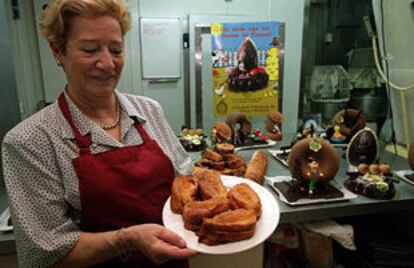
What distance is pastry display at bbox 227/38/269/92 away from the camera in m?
2.42

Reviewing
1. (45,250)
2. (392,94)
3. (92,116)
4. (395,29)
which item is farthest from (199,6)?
(45,250)

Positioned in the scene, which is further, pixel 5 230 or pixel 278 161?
pixel 278 161

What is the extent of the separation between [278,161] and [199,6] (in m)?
1.65

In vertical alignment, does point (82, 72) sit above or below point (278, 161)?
above

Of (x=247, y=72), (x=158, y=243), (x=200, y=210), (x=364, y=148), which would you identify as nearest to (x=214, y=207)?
(x=200, y=210)

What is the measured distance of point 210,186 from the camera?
3.10 ft

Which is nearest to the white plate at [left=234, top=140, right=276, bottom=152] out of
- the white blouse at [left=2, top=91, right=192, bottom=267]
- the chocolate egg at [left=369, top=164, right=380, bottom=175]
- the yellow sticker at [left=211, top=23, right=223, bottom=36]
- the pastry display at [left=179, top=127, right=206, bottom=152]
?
the pastry display at [left=179, top=127, right=206, bottom=152]

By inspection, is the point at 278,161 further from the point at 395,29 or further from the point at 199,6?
the point at 199,6

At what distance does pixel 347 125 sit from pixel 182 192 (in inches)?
60.3

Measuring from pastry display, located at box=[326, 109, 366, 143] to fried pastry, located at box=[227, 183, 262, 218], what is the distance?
1.28m

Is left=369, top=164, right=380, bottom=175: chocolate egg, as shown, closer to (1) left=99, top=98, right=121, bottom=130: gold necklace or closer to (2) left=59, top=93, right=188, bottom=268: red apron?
(2) left=59, top=93, right=188, bottom=268: red apron

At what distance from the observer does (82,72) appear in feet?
2.53

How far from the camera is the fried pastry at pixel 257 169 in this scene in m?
1.39

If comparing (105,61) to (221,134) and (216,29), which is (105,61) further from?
(216,29)
